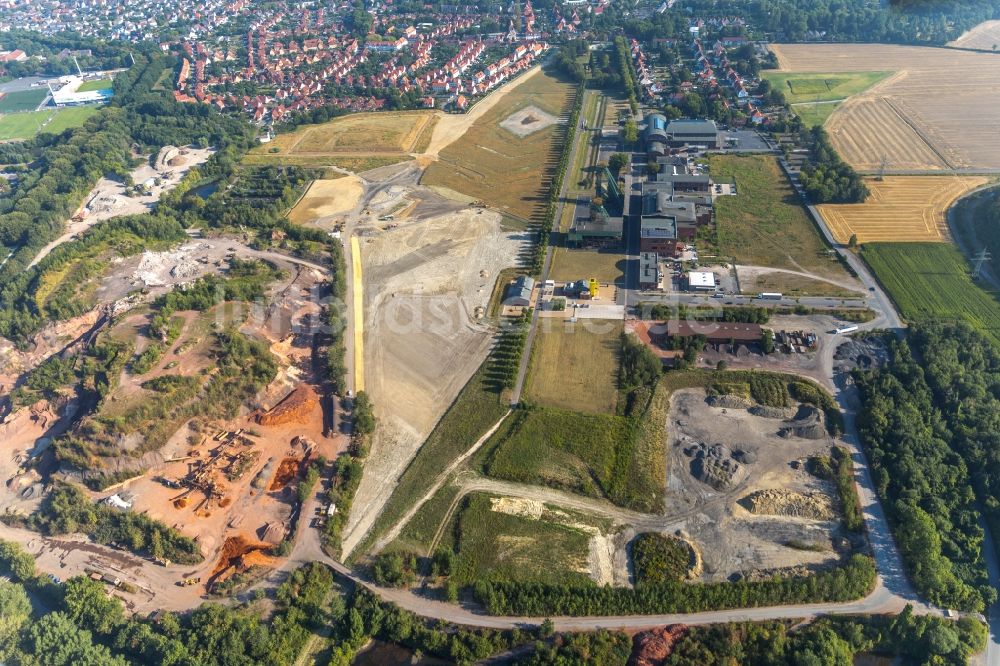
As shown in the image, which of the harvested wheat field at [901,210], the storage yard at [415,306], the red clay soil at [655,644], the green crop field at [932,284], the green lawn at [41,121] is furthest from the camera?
the green lawn at [41,121]

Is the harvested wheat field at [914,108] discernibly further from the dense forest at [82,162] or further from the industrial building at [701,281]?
the dense forest at [82,162]

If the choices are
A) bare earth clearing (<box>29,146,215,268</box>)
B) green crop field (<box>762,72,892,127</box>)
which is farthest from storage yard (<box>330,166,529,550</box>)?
green crop field (<box>762,72,892,127</box>)

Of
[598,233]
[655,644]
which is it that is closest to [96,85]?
[598,233]

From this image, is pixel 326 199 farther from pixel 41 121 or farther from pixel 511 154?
pixel 41 121

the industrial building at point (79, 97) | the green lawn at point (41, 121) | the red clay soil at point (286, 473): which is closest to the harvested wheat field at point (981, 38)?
the red clay soil at point (286, 473)

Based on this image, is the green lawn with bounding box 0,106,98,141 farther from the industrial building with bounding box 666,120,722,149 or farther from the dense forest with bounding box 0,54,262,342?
the industrial building with bounding box 666,120,722,149

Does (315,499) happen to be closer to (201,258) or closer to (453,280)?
(453,280)

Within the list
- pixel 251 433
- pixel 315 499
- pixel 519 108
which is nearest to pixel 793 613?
pixel 315 499
